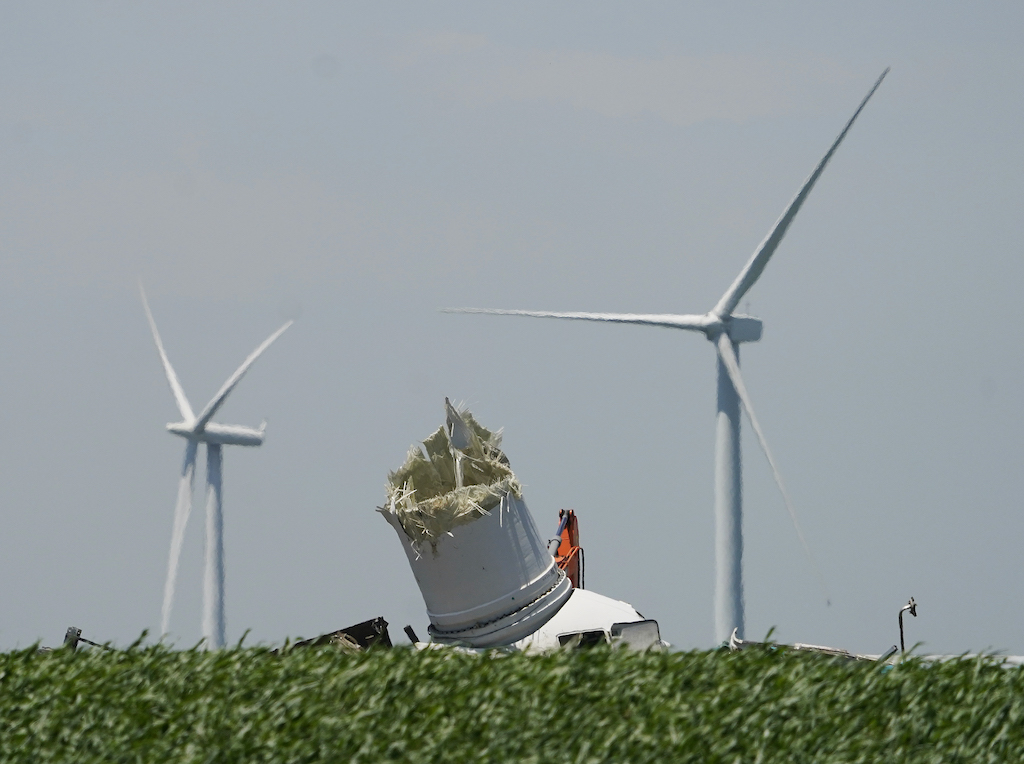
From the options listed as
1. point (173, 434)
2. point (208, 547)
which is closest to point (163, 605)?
point (208, 547)

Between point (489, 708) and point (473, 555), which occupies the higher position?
point (473, 555)

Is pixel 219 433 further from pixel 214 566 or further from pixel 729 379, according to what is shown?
pixel 729 379

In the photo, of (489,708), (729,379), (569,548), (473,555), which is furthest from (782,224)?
(489,708)

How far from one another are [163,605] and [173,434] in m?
9.47

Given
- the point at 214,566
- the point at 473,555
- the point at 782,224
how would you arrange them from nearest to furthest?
the point at 473,555 → the point at 782,224 → the point at 214,566

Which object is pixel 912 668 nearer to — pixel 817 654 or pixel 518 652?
pixel 817 654

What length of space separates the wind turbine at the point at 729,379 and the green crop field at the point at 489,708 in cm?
2609

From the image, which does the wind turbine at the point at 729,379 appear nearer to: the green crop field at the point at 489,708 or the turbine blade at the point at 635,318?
the turbine blade at the point at 635,318

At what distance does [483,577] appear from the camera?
27.0m

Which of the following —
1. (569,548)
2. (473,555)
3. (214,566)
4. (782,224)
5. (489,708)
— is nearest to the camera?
(489,708)

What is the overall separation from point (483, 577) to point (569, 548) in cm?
845

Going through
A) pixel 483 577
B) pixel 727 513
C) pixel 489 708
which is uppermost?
pixel 727 513

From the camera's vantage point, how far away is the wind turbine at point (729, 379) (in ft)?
156

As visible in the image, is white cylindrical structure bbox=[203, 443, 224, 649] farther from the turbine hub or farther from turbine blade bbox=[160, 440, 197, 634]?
the turbine hub
